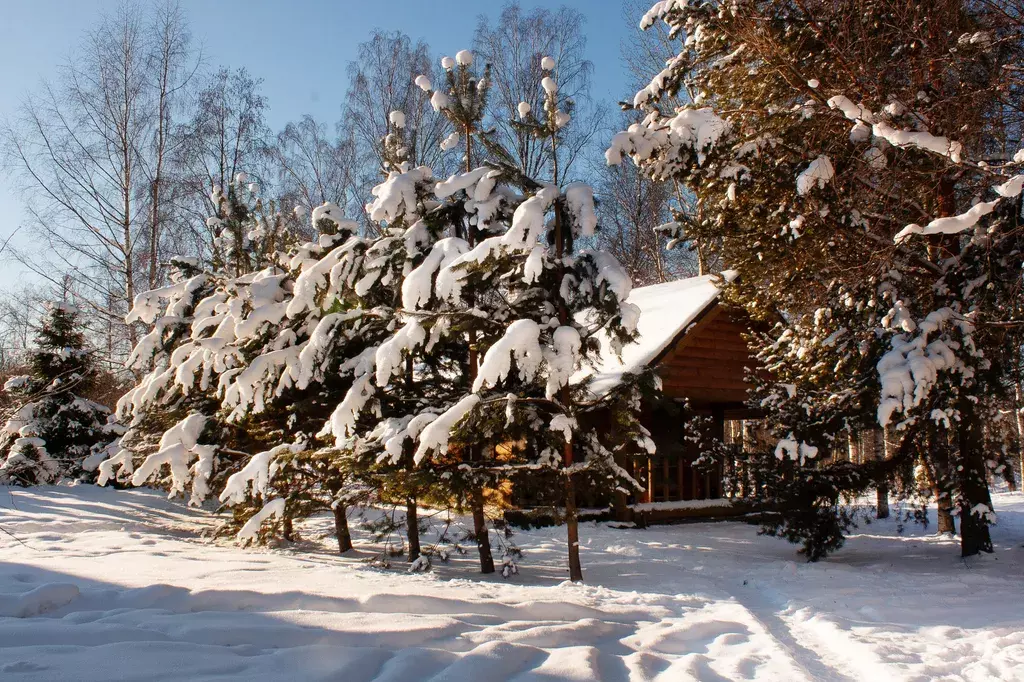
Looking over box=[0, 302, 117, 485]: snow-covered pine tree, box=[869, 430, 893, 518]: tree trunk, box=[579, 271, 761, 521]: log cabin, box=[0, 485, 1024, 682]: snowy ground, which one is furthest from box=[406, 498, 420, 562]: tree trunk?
box=[0, 302, 117, 485]: snow-covered pine tree

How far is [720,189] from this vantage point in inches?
367

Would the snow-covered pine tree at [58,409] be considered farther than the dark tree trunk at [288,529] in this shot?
Yes

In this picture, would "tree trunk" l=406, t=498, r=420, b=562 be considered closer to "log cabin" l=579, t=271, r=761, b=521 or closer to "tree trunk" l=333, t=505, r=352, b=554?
"tree trunk" l=333, t=505, r=352, b=554

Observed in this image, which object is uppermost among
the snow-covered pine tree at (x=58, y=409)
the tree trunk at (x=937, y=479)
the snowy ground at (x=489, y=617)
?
the snow-covered pine tree at (x=58, y=409)

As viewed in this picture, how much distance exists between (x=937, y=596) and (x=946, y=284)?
3773mm

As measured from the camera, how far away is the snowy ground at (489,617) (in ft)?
13.1

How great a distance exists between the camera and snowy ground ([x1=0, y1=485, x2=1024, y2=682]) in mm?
4008

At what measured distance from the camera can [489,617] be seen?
18.0 ft

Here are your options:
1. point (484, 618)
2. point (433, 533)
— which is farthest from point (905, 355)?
point (433, 533)

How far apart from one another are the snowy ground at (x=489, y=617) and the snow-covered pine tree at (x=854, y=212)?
1.84 metres

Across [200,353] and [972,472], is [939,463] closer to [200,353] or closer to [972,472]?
[972,472]

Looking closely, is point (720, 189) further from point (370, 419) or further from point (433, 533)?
point (433, 533)

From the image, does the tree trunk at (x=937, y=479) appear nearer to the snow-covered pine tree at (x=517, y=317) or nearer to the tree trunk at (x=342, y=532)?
the snow-covered pine tree at (x=517, y=317)

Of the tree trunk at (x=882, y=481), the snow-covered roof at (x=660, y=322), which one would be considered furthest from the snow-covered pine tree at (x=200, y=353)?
the tree trunk at (x=882, y=481)
